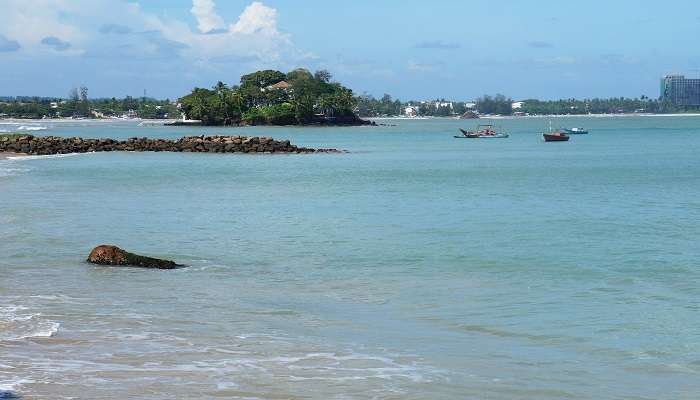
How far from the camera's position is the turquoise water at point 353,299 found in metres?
10.6

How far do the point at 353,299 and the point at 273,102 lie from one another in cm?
15581

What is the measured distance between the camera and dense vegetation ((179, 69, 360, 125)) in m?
157

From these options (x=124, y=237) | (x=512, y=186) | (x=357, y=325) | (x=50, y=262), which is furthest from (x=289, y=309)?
(x=512, y=186)

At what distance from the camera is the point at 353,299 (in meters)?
15.5

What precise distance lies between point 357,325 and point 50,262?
8.11 meters

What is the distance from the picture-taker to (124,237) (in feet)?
76.9

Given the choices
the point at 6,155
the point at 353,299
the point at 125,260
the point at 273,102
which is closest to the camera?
the point at 353,299

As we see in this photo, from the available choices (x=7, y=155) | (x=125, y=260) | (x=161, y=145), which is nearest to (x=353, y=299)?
(x=125, y=260)

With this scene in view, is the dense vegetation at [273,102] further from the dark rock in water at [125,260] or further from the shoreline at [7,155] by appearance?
the dark rock in water at [125,260]

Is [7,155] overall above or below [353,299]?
above

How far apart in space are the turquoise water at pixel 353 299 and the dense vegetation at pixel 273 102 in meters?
123

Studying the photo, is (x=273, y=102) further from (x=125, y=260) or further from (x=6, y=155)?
(x=125, y=260)

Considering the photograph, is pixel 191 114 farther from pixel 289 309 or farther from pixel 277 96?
pixel 289 309

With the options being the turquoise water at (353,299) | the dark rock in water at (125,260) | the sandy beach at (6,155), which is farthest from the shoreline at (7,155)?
the dark rock in water at (125,260)
